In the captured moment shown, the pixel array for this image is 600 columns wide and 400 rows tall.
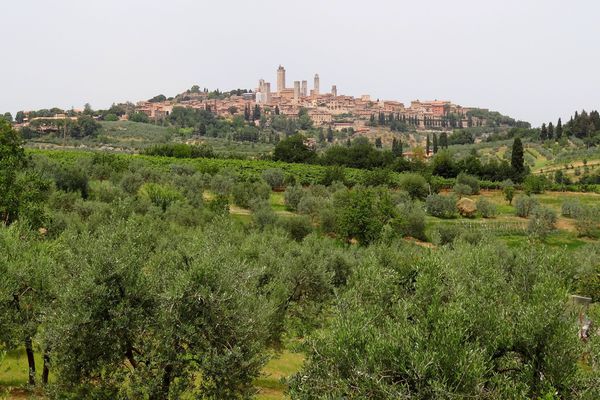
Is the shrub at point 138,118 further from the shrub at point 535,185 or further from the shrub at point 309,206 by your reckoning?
the shrub at point 535,185

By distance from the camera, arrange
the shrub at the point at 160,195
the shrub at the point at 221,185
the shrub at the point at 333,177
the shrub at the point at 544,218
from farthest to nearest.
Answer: the shrub at the point at 333,177
the shrub at the point at 221,185
the shrub at the point at 544,218
the shrub at the point at 160,195

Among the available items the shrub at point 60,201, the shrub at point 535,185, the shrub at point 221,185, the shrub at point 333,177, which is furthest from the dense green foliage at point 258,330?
the shrub at point 535,185

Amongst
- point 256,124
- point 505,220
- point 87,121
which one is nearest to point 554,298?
point 505,220

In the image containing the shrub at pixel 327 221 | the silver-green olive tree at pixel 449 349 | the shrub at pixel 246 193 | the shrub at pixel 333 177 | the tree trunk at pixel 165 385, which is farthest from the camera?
the shrub at pixel 333 177

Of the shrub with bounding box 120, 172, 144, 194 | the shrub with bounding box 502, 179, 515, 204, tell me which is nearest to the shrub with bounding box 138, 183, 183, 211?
the shrub with bounding box 120, 172, 144, 194

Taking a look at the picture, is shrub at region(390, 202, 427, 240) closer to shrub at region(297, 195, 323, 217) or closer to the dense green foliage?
shrub at region(297, 195, 323, 217)

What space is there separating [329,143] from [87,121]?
71.9 metres

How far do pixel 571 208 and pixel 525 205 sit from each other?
194 inches

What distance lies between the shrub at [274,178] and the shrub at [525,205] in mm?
29869

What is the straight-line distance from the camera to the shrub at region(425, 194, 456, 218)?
61000 mm

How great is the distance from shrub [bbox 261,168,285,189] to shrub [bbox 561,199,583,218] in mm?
34994

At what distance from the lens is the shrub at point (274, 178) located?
6819 cm

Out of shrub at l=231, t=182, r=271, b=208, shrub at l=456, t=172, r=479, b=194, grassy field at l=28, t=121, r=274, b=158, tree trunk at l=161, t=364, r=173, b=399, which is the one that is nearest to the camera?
tree trunk at l=161, t=364, r=173, b=399

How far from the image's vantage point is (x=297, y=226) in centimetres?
4631
